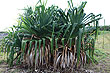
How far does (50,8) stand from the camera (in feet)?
7.22

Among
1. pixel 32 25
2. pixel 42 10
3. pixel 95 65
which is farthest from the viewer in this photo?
pixel 95 65

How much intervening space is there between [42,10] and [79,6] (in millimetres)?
686

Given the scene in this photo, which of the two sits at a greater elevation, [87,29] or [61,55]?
[87,29]

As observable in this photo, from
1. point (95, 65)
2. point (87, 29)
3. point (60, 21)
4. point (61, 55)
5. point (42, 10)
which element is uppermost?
point (42, 10)

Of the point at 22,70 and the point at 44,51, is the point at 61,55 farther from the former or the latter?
the point at 22,70

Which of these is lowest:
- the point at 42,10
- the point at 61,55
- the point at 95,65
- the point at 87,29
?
the point at 95,65

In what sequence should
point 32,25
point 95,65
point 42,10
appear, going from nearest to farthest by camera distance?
point 42,10 → point 32,25 → point 95,65

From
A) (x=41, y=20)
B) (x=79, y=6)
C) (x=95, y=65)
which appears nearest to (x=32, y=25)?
(x=41, y=20)

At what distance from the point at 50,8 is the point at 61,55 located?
921 mm

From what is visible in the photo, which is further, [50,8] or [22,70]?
[50,8]

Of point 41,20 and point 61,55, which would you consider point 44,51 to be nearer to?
point 61,55

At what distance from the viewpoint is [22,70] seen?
6.58 ft

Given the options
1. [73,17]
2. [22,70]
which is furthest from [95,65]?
[22,70]

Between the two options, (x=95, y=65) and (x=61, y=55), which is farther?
(x=95, y=65)
